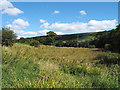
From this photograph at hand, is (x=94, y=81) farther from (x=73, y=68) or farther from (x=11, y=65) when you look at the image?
(x=11, y=65)

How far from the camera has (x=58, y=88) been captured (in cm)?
230

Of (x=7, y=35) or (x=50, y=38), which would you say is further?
(x=50, y=38)

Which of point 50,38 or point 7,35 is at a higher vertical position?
point 7,35

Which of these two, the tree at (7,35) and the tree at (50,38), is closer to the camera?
the tree at (7,35)

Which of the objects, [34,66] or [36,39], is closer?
[34,66]

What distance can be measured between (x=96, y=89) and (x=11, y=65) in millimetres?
3009

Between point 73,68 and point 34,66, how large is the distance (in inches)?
61.3

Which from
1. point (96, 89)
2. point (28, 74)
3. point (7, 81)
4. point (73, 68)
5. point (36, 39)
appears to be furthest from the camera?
point (36, 39)

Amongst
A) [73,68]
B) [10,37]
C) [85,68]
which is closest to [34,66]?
[73,68]

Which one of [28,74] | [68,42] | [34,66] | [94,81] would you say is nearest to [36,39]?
[68,42]

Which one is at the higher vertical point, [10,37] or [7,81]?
[10,37]

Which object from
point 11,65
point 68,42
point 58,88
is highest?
point 68,42

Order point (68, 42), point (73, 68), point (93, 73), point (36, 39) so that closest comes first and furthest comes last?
point (93, 73) → point (73, 68) → point (36, 39) → point (68, 42)

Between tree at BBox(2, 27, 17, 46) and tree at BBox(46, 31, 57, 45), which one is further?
tree at BBox(46, 31, 57, 45)
